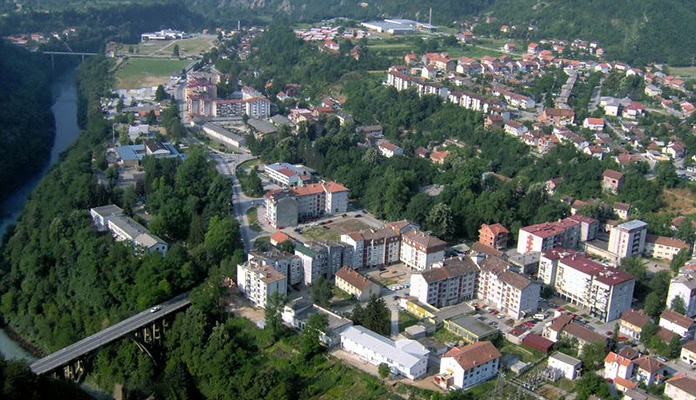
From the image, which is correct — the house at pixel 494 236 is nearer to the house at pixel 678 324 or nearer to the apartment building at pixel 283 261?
the house at pixel 678 324

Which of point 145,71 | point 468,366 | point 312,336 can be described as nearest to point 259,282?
point 312,336

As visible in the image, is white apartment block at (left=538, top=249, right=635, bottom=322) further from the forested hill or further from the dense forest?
the forested hill

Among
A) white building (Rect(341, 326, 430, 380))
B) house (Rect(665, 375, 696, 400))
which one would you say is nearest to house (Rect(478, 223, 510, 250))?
white building (Rect(341, 326, 430, 380))

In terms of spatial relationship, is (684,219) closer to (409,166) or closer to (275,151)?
(409,166)

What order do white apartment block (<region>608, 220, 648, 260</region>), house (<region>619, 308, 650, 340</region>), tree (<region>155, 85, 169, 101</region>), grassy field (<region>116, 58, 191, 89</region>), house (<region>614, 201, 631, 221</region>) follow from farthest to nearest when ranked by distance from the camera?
grassy field (<region>116, 58, 191, 89</region>)
tree (<region>155, 85, 169, 101</region>)
house (<region>614, 201, 631, 221</region>)
white apartment block (<region>608, 220, 648, 260</region>)
house (<region>619, 308, 650, 340</region>)

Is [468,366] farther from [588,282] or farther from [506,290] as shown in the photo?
[588,282]

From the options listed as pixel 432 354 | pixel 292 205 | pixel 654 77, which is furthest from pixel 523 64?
pixel 432 354
